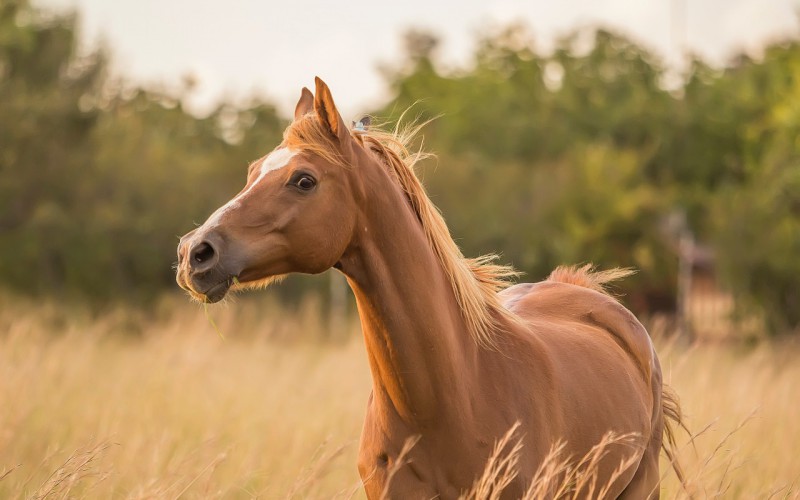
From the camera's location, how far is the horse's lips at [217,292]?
3.16 meters

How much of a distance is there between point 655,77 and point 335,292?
1997cm

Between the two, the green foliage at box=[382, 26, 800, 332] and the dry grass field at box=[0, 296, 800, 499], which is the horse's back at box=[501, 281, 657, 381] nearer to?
the dry grass field at box=[0, 296, 800, 499]

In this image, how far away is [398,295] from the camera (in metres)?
3.50

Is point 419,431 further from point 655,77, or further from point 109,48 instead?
point 655,77

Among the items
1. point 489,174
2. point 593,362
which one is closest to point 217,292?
point 593,362

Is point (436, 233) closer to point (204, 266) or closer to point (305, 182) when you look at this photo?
point (305, 182)

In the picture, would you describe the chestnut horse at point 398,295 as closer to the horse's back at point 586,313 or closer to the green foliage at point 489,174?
Answer: the horse's back at point 586,313

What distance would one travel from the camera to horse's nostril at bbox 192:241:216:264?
3.10 metres

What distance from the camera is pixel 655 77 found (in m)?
32.7

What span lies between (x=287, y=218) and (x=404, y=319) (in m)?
0.57

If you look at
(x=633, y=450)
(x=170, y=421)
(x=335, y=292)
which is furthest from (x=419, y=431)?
(x=335, y=292)

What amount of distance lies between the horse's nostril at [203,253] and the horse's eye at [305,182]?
38 centimetres

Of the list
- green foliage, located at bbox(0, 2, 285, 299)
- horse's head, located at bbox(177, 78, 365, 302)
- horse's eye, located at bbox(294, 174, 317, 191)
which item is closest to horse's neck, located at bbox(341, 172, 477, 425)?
horse's head, located at bbox(177, 78, 365, 302)

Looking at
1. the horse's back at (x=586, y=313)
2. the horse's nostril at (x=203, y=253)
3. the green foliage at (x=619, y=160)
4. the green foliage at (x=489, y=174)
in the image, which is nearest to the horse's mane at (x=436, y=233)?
the horse's nostril at (x=203, y=253)
